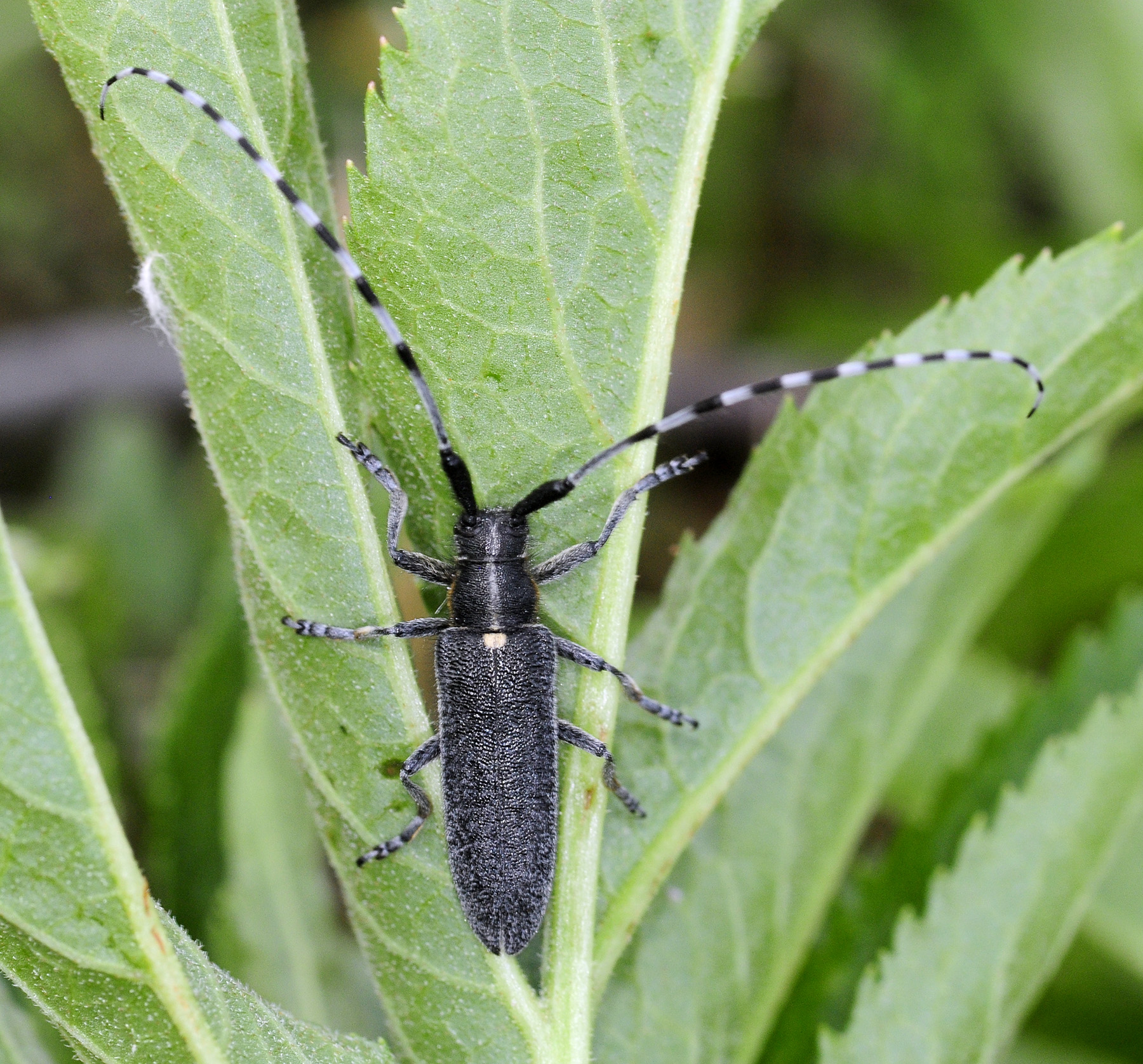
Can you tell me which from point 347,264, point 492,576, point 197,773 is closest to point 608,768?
point 492,576

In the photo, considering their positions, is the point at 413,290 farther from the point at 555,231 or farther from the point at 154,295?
the point at 154,295

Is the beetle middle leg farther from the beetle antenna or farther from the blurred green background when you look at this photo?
the blurred green background


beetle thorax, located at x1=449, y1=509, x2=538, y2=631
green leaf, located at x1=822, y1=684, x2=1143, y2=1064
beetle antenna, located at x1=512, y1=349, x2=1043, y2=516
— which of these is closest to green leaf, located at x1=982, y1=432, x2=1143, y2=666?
green leaf, located at x1=822, y1=684, x2=1143, y2=1064

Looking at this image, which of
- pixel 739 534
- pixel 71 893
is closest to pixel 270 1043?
pixel 71 893

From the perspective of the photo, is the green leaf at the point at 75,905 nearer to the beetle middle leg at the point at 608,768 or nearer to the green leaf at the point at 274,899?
the beetle middle leg at the point at 608,768

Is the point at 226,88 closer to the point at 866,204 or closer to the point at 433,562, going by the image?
the point at 433,562

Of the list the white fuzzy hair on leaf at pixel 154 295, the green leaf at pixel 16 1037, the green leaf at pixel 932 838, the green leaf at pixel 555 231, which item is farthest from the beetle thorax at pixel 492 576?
the green leaf at pixel 16 1037
